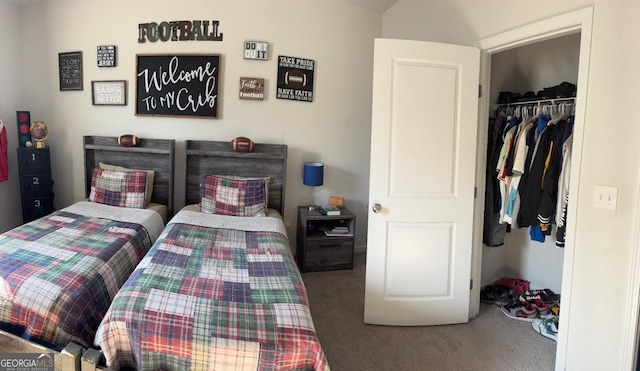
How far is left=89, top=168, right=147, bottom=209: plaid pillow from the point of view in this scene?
124 inches

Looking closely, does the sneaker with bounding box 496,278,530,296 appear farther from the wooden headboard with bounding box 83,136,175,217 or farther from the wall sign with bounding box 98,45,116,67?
the wall sign with bounding box 98,45,116,67

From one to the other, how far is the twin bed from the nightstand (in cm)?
59

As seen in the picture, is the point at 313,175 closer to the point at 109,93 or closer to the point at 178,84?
the point at 178,84

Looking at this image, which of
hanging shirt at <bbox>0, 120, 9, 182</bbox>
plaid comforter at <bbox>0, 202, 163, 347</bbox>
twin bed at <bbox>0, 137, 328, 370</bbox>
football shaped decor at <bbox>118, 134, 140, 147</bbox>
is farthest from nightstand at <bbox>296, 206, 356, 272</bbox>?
hanging shirt at <bbox>0, 120, 9, 182</bbox>

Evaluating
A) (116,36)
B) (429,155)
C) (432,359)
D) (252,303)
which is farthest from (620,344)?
(116,36)

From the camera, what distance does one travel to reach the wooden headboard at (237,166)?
11.2 ft

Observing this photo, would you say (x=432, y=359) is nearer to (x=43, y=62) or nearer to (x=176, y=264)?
(x=176, y=264)

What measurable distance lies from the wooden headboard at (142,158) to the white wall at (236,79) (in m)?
0.11

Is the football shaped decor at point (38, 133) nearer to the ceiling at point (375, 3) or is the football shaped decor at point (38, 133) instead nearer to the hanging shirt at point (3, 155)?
the hanging shirt at point (3, 155)

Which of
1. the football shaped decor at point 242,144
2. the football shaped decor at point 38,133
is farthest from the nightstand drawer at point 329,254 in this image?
the football shaped decor at point 38,133

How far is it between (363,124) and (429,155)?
1.48 m

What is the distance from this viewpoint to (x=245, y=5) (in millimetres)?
3342

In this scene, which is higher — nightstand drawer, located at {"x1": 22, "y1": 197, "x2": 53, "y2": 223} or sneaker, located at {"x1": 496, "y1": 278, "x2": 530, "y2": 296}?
nightstand drawer, located at {"x1": 22, "y1": 197, "x2": 53, "y2": 223}

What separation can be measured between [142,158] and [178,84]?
2.62ft
